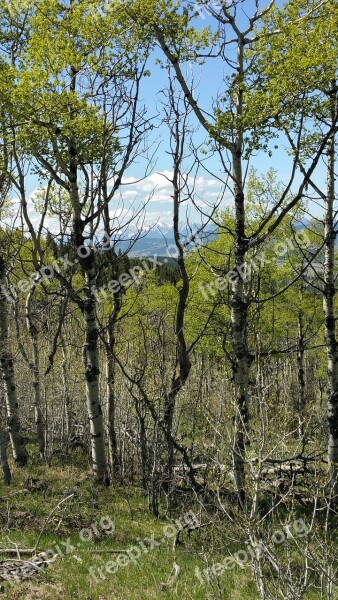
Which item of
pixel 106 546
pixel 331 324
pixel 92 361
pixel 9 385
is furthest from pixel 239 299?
pixel 9 385

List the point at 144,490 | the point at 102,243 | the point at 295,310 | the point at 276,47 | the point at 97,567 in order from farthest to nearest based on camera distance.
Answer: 1. the point at 295,310
2. the point at 144,490
3. the point at 102,243
4. the point at 276,47
5. the point at 97,567

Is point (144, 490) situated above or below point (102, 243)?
below

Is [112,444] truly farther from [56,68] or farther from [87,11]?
[87,11]

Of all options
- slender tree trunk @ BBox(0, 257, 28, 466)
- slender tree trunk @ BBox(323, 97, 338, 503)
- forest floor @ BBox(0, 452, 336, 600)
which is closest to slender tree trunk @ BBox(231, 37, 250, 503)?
forest floor @ BBox(0, 452, 336, 600)

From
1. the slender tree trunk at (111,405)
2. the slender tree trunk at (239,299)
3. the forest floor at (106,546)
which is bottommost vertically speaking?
the forest floor at (106,546)

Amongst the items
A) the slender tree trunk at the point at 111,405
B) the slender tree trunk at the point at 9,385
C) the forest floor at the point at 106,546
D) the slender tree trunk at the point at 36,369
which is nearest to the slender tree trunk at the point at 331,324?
the forest floor at the point at 106,546

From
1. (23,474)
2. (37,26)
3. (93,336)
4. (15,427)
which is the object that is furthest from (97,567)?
(37,26)

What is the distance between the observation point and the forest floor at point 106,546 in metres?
5.55

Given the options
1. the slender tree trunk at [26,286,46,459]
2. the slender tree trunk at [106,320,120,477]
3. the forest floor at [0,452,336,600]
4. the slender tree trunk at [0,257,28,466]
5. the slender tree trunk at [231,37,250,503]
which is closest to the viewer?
the forest floor at [0,452,336,600]

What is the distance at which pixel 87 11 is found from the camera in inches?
294

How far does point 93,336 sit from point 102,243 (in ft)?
5.87

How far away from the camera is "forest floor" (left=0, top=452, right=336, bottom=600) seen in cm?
555

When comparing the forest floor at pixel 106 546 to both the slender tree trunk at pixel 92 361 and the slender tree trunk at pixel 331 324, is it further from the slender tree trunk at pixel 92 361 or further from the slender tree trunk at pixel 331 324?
the slender tree trunk at pixel 331 324

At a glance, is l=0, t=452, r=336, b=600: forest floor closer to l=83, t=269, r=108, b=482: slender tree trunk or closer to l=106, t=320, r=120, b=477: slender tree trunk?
l=106, t=320, r=120, b=477: slender tree trunk
